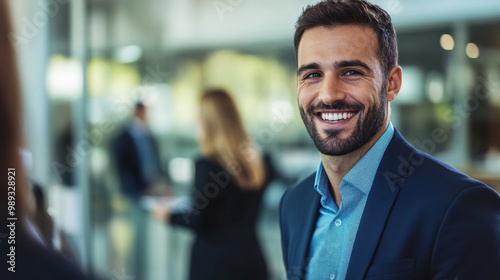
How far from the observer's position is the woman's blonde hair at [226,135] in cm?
284

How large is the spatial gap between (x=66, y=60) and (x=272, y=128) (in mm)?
1690

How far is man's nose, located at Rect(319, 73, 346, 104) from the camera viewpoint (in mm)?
1133

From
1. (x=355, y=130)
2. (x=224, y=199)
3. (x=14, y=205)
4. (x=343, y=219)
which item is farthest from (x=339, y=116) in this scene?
(x=224, y=199)

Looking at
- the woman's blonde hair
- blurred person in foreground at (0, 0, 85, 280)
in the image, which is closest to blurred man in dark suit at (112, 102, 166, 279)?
the woman's blonde hair

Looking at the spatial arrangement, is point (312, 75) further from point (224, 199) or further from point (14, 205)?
point (224, 199)

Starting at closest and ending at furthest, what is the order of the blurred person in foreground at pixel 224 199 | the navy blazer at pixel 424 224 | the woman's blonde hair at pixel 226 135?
the navy blazer at pixel 424 224
the blurred person in foreground at pixel 224 199
the woman's blonde hair at pixel 226 135

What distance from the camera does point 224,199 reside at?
2820mm

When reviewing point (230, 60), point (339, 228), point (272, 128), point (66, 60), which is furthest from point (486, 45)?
point (66, 60)

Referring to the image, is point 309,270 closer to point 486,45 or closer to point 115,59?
point 486,45

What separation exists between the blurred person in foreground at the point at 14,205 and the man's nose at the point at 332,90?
2.21 ft

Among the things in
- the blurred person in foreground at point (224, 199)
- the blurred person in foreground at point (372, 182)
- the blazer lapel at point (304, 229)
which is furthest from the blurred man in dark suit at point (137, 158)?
the blurred person in foreground at point (372, 182)

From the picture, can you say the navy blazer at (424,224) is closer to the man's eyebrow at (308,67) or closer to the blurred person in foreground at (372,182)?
the blurred person in foreground at (372,182)

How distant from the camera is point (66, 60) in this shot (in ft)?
12.9

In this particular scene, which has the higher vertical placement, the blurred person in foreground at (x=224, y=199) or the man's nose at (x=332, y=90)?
the man's nose at (x=332, y=90)
